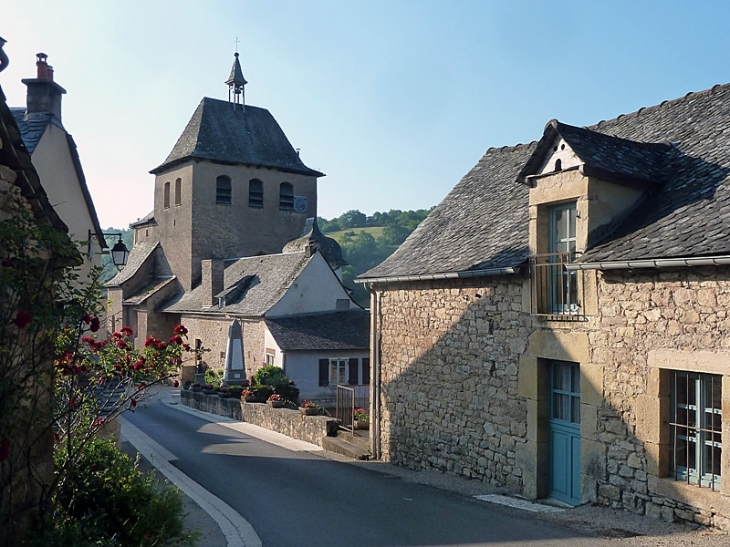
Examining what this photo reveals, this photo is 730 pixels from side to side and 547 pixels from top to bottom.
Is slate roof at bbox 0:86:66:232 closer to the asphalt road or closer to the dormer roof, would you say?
the asphalt road

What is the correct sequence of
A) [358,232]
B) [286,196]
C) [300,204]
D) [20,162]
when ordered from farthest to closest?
[358,232], [300,204], [286,196], [20,162]

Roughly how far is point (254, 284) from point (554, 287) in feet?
73.7

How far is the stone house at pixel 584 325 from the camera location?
7.67 m

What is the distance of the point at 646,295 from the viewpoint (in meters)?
8.16

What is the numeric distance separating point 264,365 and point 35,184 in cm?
2190

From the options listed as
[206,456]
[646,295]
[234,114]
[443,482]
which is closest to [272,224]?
[234,114]

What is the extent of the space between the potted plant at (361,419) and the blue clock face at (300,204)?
2381 centimetres

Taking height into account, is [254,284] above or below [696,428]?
above

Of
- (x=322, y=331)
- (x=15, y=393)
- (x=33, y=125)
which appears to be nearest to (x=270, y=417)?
(x=322, y=331)

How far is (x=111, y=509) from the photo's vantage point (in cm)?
623

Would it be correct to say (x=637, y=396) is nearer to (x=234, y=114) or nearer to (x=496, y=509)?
(x=496, y=509)

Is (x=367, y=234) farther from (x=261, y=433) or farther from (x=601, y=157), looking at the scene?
(x=601, y=157)

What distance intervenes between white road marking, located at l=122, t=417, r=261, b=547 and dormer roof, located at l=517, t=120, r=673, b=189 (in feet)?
19.7

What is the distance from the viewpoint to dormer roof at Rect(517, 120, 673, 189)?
9.24 m
